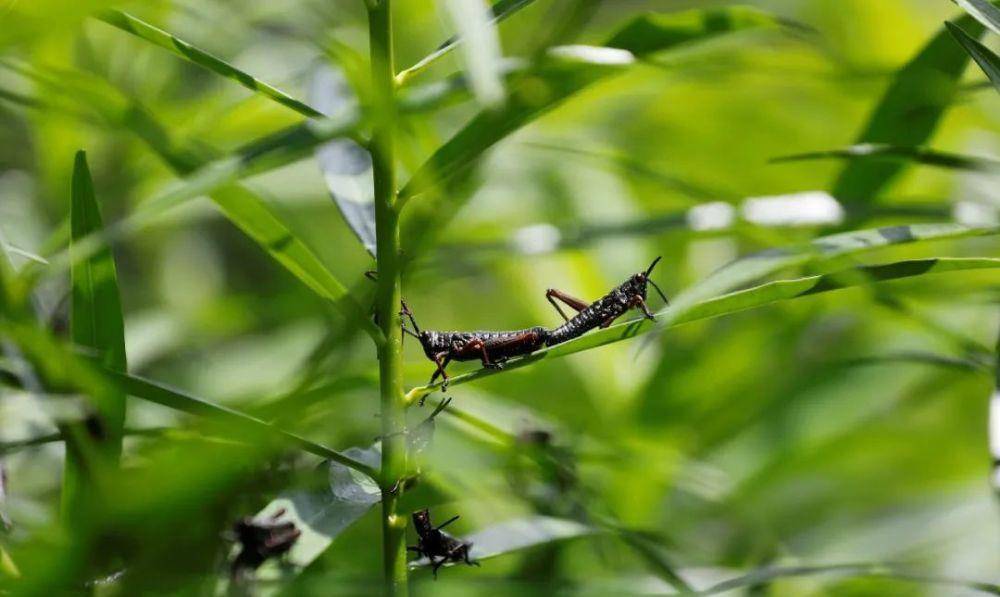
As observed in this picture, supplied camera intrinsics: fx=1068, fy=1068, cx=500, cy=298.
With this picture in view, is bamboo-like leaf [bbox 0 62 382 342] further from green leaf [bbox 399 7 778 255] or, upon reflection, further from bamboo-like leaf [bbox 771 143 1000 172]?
bamboo-like leaf [bbox 771 143 1000 172]

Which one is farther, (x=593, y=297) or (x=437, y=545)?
(x=593, y=297)

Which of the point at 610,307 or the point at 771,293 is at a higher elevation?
the point at 610,307

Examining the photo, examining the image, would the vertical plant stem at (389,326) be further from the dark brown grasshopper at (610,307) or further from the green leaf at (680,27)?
the dark brown grasshopper at (610,307)

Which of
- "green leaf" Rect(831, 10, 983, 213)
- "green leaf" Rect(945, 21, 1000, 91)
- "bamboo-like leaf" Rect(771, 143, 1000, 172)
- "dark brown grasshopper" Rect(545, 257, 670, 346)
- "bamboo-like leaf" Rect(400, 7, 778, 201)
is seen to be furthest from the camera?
"dark brown grasshopper" Rect(545, 257, 670, 346)

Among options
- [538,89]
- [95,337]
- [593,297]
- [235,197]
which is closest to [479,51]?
[538,89]

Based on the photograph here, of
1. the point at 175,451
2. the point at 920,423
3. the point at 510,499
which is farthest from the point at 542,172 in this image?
the point at 175,451

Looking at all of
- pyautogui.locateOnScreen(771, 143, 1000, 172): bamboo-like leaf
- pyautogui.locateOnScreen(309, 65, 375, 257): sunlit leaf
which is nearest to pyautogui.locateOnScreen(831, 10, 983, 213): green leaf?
pyautogui.locateOnScreen(771, 143, 1000, 172): bamboo-like leaf

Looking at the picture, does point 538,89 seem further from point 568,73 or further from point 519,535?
Result: point 519,535
